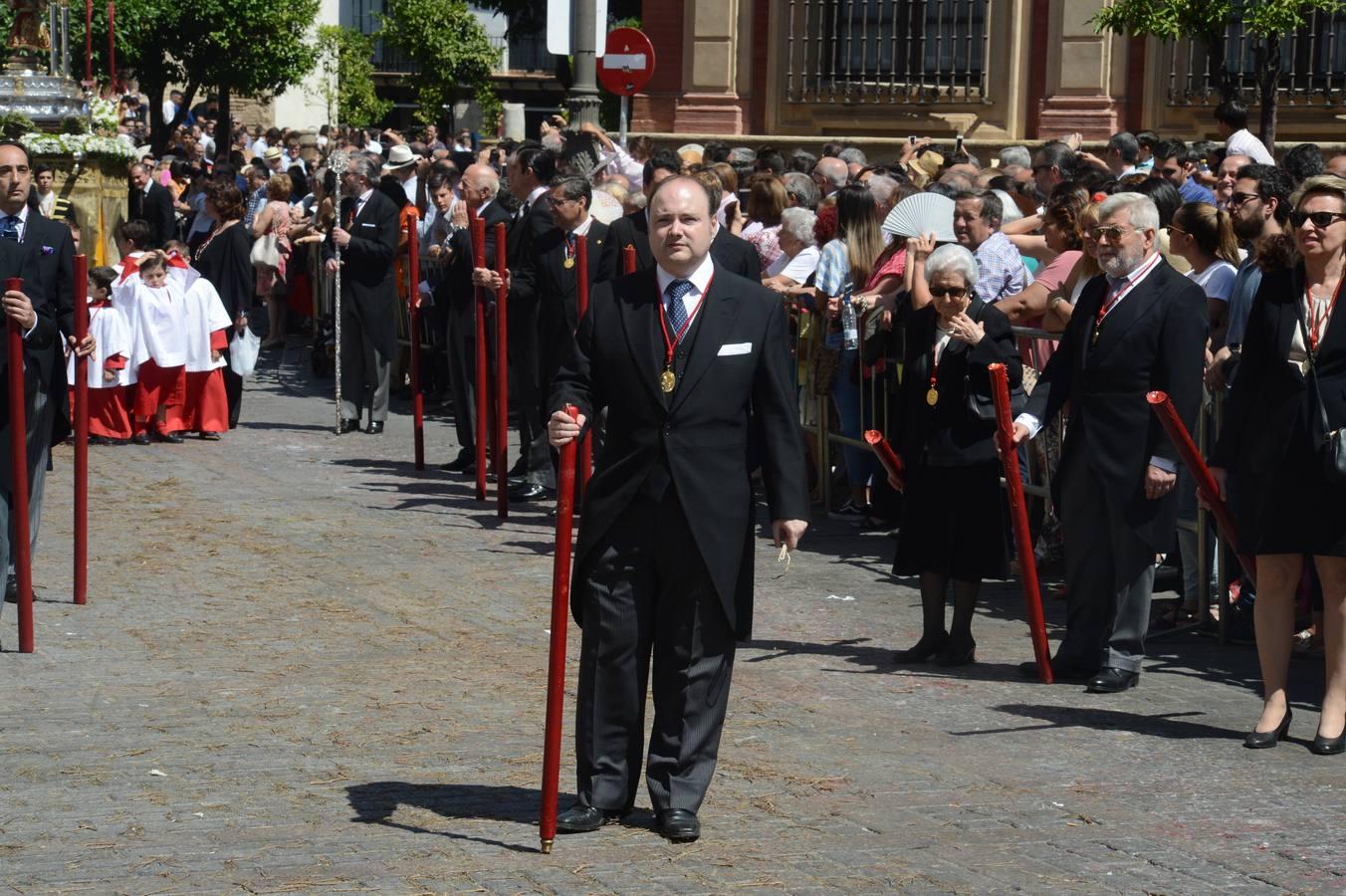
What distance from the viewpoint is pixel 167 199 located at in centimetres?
2192

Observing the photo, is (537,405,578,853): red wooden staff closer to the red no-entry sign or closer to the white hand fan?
the white hand fan

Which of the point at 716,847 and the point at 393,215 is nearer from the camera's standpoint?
the point at 716,847

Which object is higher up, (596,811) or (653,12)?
(653,12)

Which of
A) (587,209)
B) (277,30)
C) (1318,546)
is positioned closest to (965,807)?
(1318,546)

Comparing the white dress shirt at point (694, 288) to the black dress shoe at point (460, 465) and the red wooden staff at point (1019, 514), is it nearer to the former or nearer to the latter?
the red wooden staff at point (1019, 514)

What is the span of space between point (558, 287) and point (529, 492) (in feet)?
4.58

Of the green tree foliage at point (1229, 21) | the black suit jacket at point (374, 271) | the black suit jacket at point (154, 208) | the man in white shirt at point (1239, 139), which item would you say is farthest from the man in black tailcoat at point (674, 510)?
the black suit jacket at point (154, 208)

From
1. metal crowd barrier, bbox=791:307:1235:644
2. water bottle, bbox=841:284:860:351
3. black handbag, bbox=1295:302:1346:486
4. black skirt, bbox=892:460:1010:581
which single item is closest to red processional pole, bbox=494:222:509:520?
metal crowd barrier, bbox=791:307:1235:644

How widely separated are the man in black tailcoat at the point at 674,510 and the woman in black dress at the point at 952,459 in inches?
94.2

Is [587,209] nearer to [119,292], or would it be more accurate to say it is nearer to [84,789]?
[119,292]

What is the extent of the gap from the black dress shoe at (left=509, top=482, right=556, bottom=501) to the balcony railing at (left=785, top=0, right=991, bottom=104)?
39.5ft

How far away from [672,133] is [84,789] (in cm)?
1926

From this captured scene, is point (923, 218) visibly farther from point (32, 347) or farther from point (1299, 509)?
point (32, 347)

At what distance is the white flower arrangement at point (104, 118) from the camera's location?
21641mm
